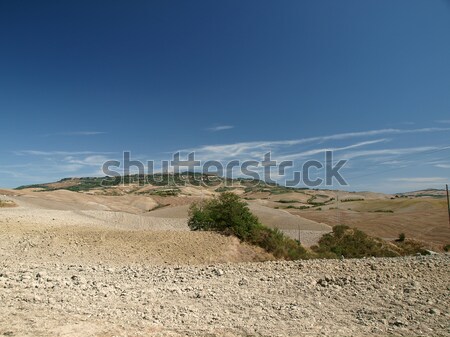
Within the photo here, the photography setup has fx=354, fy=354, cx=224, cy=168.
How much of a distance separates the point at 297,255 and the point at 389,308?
12165mm

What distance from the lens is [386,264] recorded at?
10.1 meters

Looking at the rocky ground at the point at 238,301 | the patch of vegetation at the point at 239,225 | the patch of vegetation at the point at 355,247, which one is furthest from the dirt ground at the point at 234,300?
the patch of vegetation at the point at 355,247

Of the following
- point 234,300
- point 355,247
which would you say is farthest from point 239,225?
point 355,247

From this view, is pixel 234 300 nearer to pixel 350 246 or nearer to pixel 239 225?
pixel 239 225

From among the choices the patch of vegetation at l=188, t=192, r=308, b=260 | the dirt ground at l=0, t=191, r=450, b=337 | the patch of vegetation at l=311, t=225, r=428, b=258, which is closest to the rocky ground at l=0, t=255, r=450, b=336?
the dirt ground at l=0, t=191, r=450, b=337

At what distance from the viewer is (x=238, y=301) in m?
7.49

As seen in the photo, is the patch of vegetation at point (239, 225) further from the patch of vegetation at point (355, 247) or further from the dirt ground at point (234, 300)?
the dirt ground at point (234, 300)

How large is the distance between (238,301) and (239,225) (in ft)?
38.5

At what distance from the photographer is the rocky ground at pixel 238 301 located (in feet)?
18.9

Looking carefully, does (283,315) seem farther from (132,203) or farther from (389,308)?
(132,203)

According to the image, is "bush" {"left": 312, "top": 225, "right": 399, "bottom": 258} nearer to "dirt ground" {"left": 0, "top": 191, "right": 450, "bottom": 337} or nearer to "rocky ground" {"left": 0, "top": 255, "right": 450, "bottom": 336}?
"dirt ground" {"left": 0, "top": 191, "right": 450, "bottom": 337}

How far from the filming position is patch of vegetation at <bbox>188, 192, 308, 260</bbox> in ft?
61.3

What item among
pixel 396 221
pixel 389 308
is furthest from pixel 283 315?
pixel 396 221

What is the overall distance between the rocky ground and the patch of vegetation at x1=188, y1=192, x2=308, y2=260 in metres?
7.83
